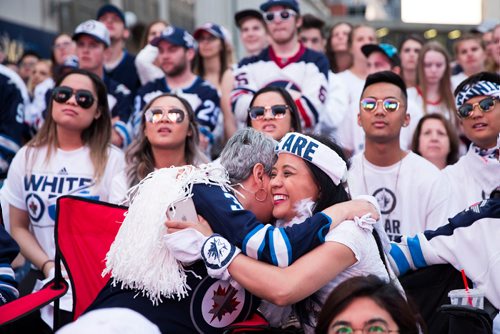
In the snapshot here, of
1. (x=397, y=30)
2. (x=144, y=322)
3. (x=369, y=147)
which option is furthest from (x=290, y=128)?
(x=397, y=30)

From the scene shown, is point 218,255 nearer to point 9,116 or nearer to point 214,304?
point 214,304

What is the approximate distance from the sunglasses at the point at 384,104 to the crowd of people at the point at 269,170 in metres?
0.02

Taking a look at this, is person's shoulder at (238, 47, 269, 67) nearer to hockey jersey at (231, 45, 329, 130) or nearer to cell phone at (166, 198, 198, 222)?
hockey jersey at (231, 45, 329, 130)

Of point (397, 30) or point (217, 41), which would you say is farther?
point (397, 30)

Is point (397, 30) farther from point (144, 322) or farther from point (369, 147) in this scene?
point (144, 322)

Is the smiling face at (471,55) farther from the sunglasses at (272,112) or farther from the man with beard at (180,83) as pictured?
the sunglasses at (272,112)

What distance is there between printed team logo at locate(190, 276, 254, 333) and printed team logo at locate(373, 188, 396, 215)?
1.84 meters

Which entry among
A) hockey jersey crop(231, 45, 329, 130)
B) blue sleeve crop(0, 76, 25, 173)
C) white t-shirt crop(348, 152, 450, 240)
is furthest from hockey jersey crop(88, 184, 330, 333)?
blue sleeve crop(0, 76, 25, 173)

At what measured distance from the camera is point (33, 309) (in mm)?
3533

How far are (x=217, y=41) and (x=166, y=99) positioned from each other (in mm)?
2568

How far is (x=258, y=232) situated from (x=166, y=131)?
6.95 feet

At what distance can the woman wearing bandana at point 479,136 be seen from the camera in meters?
4.96

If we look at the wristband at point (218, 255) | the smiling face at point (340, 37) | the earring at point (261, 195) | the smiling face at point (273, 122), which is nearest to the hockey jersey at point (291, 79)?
the smiling face at point (273, 122)

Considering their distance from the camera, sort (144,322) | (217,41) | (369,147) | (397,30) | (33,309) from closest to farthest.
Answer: (144,322) < (33,309) < (369,147) < (217,41) < (397,30)
